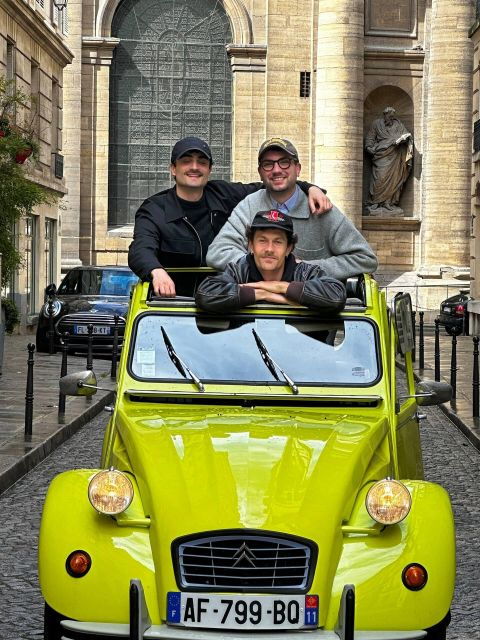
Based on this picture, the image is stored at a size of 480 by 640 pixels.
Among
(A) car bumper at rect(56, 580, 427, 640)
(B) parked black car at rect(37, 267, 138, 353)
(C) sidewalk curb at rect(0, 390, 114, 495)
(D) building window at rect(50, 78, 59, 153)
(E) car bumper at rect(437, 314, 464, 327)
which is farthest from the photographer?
(D) building window at rect(50, 78, 59, 153)

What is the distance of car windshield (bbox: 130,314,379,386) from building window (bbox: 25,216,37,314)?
1128 inches

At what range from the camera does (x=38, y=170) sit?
37250mm

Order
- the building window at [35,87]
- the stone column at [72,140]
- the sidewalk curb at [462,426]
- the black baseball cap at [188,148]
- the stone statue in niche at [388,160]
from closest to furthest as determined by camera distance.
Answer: the black baseball cap at [188,148], the sidewalk curb at [462,426], the building window at [35,87], the stone column at [72,140], the stone statue in niche at [388,160]

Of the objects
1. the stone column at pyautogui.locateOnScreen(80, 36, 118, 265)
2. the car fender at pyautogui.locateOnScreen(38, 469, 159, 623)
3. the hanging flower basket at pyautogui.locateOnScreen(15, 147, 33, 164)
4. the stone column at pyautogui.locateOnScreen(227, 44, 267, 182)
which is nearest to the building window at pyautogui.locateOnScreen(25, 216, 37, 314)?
the hanging flower basket at pyautogui.locateOnScreen(15, 147, 33, 164)

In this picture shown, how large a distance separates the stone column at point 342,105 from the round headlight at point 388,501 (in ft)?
138

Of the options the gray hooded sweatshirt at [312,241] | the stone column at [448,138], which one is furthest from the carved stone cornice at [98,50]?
the gray hooded sweatshirt at [312,241]

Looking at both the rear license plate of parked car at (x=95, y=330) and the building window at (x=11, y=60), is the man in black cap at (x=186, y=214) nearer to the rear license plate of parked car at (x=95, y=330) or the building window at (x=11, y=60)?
the rear license plate of parked car at (x=95, y=330)

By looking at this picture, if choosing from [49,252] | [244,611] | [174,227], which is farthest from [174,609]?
[49,252]

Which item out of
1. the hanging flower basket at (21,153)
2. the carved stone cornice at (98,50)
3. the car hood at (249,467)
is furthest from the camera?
the carved stone cornice at (98,50)

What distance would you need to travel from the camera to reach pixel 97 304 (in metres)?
27.2

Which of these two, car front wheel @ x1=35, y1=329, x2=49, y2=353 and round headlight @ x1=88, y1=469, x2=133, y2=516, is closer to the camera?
round headlight @ x1=88, y1=469, x2=133, y2=516

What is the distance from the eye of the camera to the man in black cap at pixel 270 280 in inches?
276

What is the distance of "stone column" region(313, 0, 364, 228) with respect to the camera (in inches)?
1890

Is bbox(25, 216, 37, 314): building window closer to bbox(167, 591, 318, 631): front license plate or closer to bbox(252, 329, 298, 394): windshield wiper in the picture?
bbox(252, 329, 298, 394): windshield wiper
